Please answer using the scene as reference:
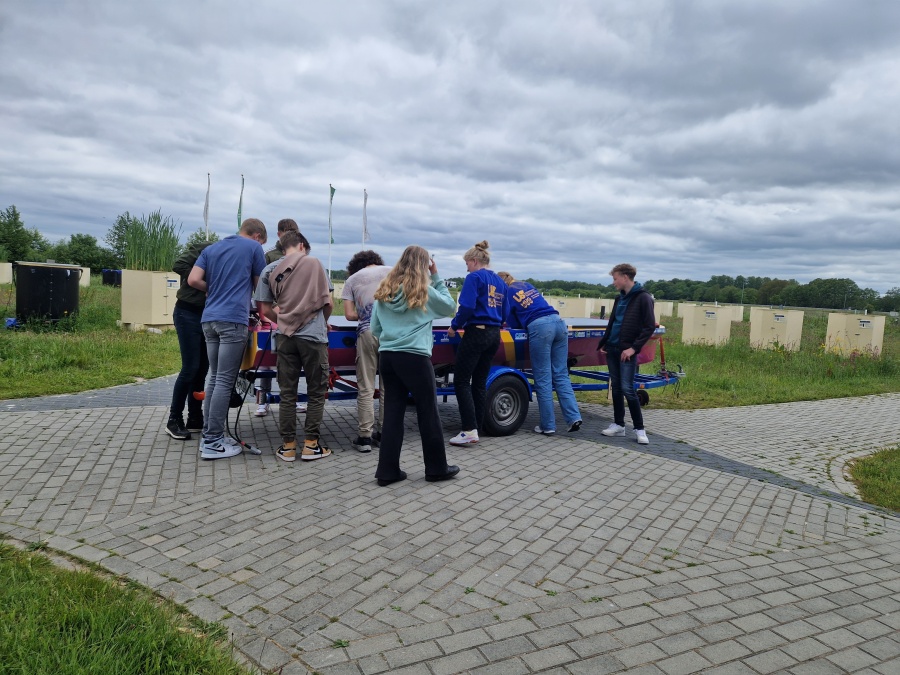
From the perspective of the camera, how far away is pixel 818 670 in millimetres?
2797

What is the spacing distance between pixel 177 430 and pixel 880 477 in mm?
6707

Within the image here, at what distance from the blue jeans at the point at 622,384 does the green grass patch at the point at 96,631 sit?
17.0 feet

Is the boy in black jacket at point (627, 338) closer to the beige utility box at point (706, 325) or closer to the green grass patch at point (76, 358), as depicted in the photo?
the green grass patch at point (76, 358)

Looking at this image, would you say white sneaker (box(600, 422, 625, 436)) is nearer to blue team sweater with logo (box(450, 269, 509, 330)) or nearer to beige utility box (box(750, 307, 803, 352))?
blue team sweater with logo (box(450, 269, 509, 330))

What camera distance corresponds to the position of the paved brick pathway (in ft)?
9.56

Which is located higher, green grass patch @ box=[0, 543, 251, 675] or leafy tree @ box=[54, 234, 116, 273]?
leafy tree @ box=[54, 234, 116, 273]

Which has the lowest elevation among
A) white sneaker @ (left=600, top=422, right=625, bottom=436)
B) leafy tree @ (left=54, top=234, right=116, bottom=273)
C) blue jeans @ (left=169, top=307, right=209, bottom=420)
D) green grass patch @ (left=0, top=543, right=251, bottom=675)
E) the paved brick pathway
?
the paved brick pathway

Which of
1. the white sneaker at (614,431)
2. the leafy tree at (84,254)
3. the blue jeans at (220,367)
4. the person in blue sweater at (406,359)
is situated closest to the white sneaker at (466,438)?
the person in blue sweater at (406,359)

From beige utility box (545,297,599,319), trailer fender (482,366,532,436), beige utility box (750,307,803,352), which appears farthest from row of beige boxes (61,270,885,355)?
trailer fender (482,366,532,436)

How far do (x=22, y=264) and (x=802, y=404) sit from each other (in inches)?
624

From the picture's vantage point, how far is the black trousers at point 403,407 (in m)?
5.04

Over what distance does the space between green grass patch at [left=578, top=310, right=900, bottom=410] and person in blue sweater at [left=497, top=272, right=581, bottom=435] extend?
305 cm

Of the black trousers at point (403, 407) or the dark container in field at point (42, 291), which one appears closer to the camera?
the black trousers at point (403, 407)

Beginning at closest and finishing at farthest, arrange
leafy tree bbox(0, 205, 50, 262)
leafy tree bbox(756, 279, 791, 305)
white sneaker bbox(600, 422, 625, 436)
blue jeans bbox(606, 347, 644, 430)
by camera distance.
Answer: blue jeans bbox(606, 347, 644, 430) → white sneaker bbox(600, 422, 625, 436) → leafy tree bbox(0, 205, 50, 262) → leafy tree bbox(756, 279, 791, 305)
